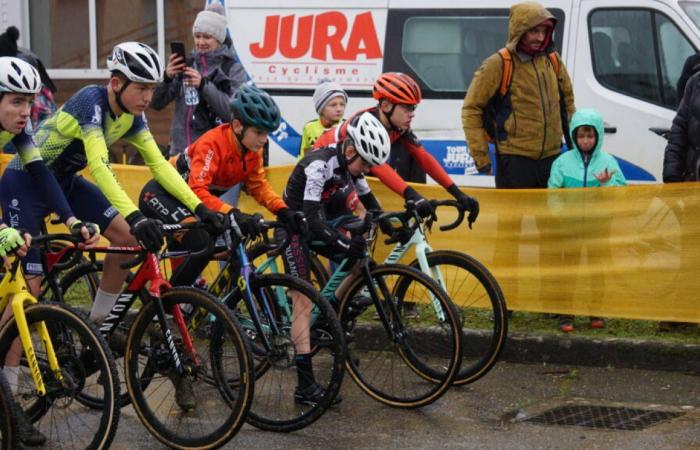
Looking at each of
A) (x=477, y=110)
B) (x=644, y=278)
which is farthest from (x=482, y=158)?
(x=644, y=278)

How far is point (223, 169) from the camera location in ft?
23.2

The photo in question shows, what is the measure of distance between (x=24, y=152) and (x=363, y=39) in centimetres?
553

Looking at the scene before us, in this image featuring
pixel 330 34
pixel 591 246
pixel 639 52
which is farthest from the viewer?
pixel 330 34

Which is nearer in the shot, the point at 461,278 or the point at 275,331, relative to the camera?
the point at 275,331

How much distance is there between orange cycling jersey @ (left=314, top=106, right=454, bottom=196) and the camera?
23.7 ft

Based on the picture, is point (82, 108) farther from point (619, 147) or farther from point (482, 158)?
point (619, 147)

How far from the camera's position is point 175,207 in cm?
713

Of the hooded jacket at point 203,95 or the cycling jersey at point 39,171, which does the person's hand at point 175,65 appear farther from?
the cycling jersey at point 39,171

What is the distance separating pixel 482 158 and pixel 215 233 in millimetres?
2758

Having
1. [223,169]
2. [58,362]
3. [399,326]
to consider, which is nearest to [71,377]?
[58,362]

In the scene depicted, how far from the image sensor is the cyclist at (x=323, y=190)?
6.77m

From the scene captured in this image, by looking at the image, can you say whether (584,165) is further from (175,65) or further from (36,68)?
(36,68)

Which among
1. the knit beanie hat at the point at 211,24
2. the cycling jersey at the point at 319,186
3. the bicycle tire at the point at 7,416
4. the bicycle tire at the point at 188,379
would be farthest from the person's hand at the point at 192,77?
the bicycle tire at the point at 7,416

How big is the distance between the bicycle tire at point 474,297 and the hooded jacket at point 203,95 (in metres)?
2.61
